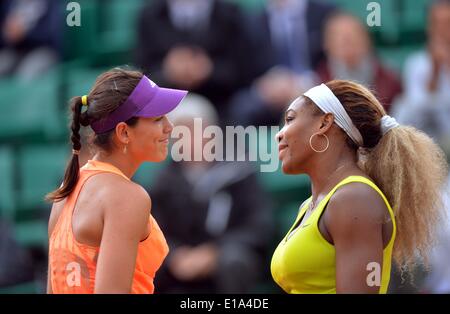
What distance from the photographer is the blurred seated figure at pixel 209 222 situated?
645 cm

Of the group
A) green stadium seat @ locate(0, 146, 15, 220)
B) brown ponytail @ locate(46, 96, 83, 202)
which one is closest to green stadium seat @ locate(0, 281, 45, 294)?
green stadium seat @ locate(0, 146, 15, 220)

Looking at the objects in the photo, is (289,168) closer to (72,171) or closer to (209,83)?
(72,171)

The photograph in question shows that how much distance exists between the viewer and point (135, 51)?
7770 millimetres

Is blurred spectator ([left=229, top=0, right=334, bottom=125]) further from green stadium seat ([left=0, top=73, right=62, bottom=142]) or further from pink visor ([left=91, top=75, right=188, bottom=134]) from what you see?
pink visor ([left=91, top=75, right=188, bottom=134])

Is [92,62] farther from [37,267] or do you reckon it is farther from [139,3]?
[37,267]

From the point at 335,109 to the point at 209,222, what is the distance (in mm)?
3110

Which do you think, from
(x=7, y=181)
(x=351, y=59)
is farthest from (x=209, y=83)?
(x=7, y=181)

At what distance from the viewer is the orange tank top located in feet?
10.7

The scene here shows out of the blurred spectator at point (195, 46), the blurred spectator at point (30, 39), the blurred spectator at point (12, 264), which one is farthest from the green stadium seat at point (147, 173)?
the blurred spectator at point (30, 39)

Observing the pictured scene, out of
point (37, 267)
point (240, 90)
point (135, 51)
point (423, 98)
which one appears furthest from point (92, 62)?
point (423, 98)

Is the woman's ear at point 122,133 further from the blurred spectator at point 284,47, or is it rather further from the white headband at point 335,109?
the blurred spectator at point 284,47

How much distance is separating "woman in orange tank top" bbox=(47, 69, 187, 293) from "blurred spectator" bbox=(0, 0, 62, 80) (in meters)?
4.76

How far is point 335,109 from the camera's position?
359 centimetres

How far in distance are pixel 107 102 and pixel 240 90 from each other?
162 inches
